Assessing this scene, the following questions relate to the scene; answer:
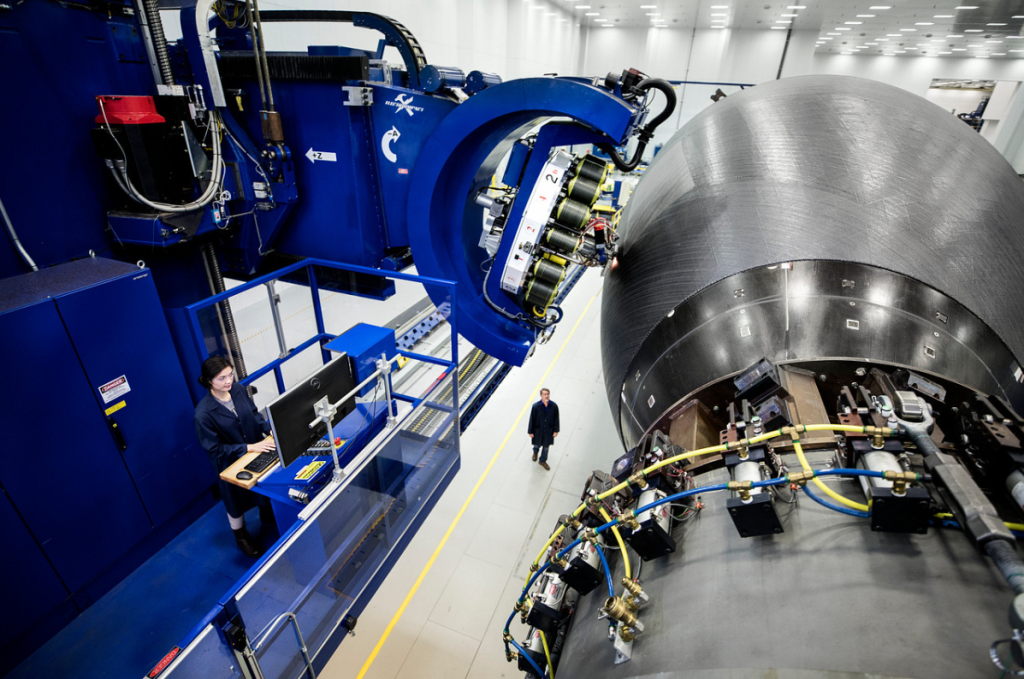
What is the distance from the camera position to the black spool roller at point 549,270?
175 inches

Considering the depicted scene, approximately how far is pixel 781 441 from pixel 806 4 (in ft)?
59.4

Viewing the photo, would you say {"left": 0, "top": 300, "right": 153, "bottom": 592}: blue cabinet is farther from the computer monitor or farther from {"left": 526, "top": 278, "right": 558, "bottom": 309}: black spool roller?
{"left": 526, "top": 278, "right": 558, "bottom": 309}: black spool roller

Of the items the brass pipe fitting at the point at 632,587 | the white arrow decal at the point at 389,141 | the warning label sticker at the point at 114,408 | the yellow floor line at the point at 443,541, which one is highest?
the white arrow decal at the point at 389,141

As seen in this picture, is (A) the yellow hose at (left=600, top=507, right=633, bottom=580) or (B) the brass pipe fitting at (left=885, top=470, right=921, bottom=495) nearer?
(B) the brass pipe fitting at (left=885, top=470, right=921, bottom=495)

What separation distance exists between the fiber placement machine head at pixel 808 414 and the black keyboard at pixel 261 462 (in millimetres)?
2310

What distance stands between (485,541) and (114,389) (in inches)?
145

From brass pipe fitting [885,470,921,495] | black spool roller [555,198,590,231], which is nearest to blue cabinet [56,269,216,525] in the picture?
black spool roller [555,198,590,231]

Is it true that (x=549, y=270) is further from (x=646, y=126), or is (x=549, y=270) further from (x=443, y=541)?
(x=443, y=541)

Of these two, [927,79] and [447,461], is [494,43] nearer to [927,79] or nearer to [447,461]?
[447,461]

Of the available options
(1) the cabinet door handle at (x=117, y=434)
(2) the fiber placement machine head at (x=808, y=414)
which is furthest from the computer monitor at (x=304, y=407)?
(2) the fiber placement machine head at (x=808, y=414)

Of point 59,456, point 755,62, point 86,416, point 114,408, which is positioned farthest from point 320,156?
point 755,62

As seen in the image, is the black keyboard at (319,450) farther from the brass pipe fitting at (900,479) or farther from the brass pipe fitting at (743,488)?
the brass pipe fitting at (900,479)

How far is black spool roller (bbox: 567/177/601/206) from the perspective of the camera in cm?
420

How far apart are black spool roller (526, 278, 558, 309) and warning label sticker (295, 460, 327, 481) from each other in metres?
2.31
